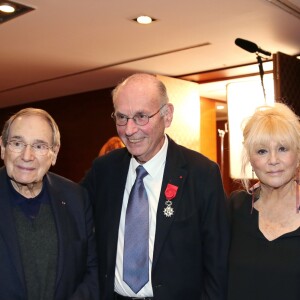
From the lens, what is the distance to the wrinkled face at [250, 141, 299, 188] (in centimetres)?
202

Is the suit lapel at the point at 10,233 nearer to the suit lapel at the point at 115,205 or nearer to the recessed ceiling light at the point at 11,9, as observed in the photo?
the suit lapel at the point at 115,205

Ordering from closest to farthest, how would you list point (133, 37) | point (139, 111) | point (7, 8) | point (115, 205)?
point (139, 111) → point (115, 205) → point (7, 8) → point (133, 37)

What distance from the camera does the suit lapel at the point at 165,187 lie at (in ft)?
6.98

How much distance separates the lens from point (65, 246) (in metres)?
2.02

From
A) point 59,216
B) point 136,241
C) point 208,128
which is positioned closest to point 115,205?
point 136,241

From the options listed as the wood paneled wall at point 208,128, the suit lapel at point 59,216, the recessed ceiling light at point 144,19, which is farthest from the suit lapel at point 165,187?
the wood paneled wall at point 208,128

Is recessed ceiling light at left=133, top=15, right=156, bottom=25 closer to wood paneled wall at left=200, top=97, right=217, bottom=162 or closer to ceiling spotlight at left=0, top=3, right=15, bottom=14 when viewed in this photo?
ceiling spotlight at left=0, top=3, right=15, bottom=14

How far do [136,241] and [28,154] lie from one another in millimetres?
622

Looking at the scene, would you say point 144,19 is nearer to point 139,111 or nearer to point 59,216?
point 139,111

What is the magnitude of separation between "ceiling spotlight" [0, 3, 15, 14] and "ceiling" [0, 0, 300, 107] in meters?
0.11

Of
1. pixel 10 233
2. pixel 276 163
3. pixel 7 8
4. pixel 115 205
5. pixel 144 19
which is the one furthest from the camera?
pixel 144 19

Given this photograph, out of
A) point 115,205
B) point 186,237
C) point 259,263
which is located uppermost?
point 115,205

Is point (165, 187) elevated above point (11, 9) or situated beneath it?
situated beneath

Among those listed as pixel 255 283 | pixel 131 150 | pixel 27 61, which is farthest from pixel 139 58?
pixel 255 283
